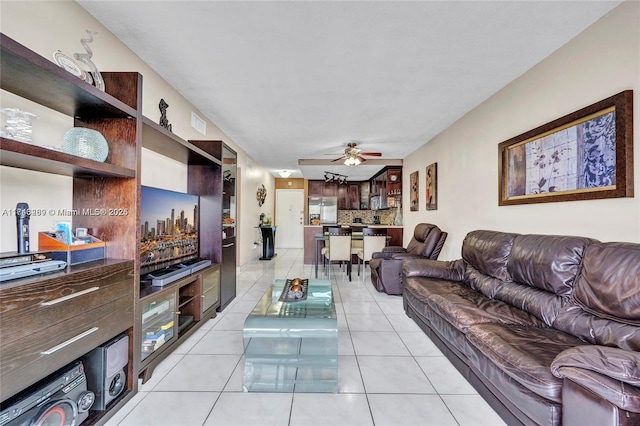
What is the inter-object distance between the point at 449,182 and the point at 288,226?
20.2 feet

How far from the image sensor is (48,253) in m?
1.43

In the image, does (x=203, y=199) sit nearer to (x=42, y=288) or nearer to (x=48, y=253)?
(x=48, y=253)

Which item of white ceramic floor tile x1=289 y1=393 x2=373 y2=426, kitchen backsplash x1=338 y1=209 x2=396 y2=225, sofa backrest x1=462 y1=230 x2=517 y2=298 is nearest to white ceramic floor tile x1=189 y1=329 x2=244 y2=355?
white ceramic floor tile x1=289 y1=393 x2=373 y2=426

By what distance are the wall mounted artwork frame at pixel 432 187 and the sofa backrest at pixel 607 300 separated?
9.51 feet

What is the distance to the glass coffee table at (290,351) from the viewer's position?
6.02 feet

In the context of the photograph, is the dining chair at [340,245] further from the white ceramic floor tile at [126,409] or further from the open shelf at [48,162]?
the open shelf at [48,162]

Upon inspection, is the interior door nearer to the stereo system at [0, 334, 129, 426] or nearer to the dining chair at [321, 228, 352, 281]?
the dining chair at [321, 228, 352, 281]

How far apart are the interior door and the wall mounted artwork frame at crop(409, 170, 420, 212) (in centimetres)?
449

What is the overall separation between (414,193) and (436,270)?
2.87 m

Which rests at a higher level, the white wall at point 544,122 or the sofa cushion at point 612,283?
the white wall at point 544,122

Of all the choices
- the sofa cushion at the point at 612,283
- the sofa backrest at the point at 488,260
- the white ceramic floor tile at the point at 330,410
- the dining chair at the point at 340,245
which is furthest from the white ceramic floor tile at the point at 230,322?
the sofa cushion at the point at 612,283

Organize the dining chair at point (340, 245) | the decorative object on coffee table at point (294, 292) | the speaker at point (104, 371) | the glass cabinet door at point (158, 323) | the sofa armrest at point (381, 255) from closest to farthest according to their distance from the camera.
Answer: the speaker at point (104, 371)
the glass cabinet door at point (158, 323)
the decorative object on coffee table at point (294, 292)
the sofa armrest at point (381, 255)
the dining chair at point (340, 245)

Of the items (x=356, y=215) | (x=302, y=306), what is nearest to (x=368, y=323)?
(x=302, y=306)

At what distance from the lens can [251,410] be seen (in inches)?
63.5
